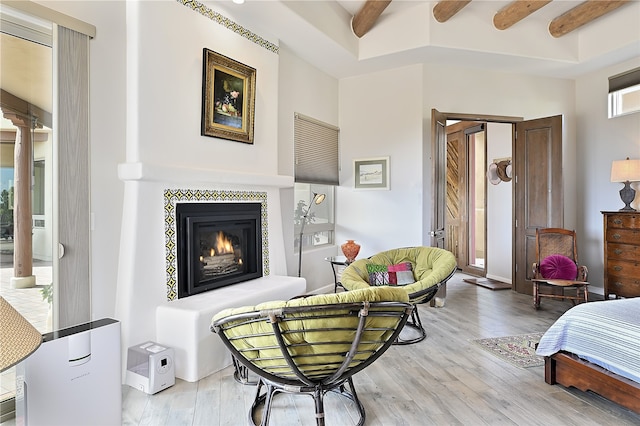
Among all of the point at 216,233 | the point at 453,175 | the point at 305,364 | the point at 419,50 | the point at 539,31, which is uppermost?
the point at 539,31

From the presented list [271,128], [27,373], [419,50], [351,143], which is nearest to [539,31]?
[419,50]

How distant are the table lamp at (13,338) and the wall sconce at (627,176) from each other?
5.63 m

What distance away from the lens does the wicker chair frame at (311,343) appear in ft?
5.86

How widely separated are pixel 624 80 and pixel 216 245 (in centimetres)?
547

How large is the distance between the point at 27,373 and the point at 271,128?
3059 millimetres

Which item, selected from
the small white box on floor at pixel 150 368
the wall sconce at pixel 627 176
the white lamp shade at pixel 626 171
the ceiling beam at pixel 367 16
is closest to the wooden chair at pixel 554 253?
the wall sconce at pixel 627 176

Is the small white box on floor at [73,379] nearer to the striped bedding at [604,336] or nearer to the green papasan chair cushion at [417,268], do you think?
the green papasan chair cushion at [417,268]

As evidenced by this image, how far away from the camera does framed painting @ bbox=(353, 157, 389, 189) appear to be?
17.8 feet

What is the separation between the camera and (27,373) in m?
1.67

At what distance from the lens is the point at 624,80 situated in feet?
16.4

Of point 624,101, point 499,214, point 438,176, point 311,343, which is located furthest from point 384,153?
point 311,343

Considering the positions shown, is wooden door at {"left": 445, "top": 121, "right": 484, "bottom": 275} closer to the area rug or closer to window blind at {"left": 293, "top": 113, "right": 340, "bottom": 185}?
window blind at {"left": 293, "top": 113, "right": 340, "bottom": 185}

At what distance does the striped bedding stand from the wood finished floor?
29 centimetres

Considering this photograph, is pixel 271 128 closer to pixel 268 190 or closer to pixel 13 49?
pixel 268 190
